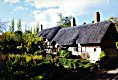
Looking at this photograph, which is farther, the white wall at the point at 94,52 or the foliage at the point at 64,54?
the foliage at the point at 64,54

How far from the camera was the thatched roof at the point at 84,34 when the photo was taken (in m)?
39.2

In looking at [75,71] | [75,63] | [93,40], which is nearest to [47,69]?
[75,71]

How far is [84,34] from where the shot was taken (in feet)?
141

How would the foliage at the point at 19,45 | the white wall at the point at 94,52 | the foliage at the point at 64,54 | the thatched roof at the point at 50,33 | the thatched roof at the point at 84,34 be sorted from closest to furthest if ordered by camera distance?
the white wall at the point at 94,52 < the thatched roof at the point at 84,34 < the foliage at the point at 64,54 < the foliage at the point at 19,45 < the thatched roof at the point at 50,33

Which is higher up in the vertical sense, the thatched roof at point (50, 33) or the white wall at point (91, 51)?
the thatched roof at point (50, 33)

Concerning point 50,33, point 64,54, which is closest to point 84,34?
→ point 64,54

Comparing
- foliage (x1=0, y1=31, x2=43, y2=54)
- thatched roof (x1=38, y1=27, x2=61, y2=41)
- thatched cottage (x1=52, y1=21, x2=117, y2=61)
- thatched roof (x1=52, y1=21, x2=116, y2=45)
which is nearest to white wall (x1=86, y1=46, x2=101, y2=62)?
thatched cottage (x1=52, y1=21, x2=117, y2=61)

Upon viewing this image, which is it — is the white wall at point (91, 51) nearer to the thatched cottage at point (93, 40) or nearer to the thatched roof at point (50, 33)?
the thatched cottage at point (93, 40)

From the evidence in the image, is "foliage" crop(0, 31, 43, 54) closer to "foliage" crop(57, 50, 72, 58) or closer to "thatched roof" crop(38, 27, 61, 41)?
"foliage" crop(57, 50, 72, 58)

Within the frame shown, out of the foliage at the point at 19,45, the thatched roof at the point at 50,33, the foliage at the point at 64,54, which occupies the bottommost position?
the foliage at the point at 64,54

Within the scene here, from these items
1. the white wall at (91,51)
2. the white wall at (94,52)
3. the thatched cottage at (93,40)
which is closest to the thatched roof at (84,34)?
the thatched cottage at (93,40)

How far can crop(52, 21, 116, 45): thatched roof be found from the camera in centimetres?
3922

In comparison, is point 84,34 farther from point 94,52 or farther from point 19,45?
point 19,45

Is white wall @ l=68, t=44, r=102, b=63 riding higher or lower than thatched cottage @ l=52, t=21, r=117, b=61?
lower
